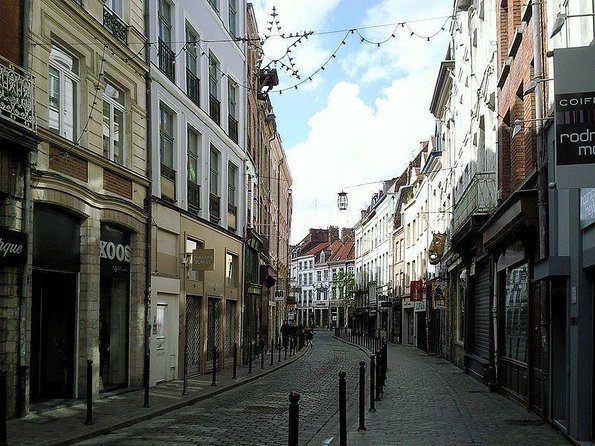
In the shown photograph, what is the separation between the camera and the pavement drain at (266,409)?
14656 millimetres

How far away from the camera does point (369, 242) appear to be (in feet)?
250

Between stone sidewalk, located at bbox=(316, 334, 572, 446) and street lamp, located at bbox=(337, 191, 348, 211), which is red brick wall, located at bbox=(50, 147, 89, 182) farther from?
street lamp, located at bbox=(337, 191, 348, 211)

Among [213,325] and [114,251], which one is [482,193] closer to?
[114,251]

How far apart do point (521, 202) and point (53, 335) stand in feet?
29.6

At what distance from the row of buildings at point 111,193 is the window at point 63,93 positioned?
1.1 inches

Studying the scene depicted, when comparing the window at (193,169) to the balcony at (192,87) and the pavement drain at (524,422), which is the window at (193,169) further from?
the pavement drain at (524,422)

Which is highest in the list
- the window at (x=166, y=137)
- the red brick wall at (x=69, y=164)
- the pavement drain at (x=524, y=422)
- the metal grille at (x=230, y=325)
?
the window at (x=166, y=137)

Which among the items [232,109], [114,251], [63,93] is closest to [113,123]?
[63,93]

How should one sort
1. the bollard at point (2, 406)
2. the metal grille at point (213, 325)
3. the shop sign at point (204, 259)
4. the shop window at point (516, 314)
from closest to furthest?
the bollard at point (2, 406) → the shop window at point (516, 314) → the shop sign at point (204, 259) → the metal grille at point (213, 325)

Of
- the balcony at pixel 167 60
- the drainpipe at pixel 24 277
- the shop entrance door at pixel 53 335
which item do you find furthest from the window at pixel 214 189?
the drainpipe at pixel 24 277

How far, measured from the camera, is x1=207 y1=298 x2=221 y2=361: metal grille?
2494cm

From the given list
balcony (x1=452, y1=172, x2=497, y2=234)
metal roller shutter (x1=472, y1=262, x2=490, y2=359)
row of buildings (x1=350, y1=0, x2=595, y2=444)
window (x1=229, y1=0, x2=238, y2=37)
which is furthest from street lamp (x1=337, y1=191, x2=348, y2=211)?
balcony (x1=452, y1=172, x2=497, y2=234)

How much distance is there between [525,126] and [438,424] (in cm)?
580

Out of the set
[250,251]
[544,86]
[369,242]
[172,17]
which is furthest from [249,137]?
[369,242]
